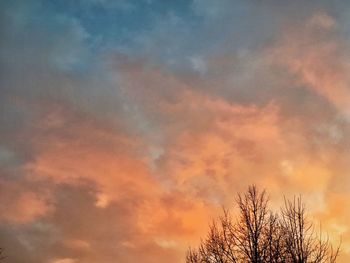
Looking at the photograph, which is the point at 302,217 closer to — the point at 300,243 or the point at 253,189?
the point at 300,243

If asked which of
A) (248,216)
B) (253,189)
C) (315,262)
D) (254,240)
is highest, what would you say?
(253,189)

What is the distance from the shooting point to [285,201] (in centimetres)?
3344

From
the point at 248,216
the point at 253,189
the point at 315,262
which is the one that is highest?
the point at 253,189

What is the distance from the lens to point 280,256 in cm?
3119

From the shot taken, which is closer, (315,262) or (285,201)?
(315,262)

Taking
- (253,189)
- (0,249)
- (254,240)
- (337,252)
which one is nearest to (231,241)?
(254,240)

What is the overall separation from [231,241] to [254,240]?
2.20 meters

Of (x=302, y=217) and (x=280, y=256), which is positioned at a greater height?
(x=302, y=217)

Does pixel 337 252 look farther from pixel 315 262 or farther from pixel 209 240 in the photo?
pixel 209 240

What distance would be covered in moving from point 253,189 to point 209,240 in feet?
19.2

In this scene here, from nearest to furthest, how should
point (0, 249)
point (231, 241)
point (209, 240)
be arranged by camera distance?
point (231, 241)
point (209, 240)
point (0, 249)

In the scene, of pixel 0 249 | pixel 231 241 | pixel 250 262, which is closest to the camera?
pixel 250 262

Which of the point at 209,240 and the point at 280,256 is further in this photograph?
the point at 209,240

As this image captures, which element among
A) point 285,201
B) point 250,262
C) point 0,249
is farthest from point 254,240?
point 0,249
